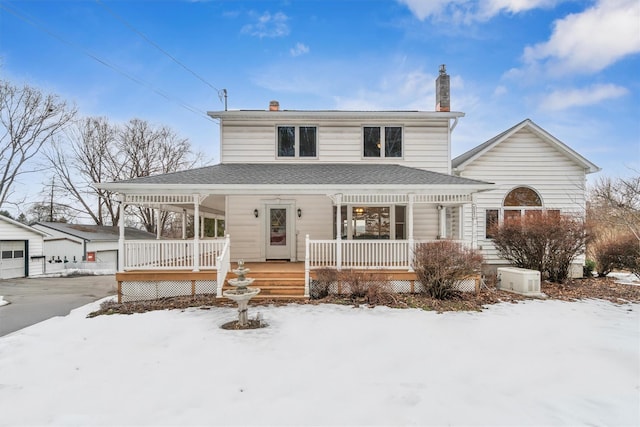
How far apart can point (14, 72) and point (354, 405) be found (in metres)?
28.3

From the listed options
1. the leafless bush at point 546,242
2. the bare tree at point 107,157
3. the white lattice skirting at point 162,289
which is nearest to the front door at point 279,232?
the white lattice skirting at point 162,289

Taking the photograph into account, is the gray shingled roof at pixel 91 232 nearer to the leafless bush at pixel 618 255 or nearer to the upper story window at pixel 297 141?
the upper story window at pixel 297 141

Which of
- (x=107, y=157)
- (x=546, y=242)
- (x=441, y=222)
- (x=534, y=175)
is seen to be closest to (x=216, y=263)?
(x=441, y=222)

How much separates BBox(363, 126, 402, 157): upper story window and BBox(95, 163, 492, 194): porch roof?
1177 millimetres

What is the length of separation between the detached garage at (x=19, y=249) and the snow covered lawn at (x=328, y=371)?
15048 mm

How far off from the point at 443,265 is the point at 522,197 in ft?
20.4

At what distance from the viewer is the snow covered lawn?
3.23 meters

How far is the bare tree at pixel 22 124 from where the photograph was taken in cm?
2109

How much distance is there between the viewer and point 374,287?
7961 millimetres

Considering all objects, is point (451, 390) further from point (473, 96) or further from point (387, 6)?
point (473, 96)

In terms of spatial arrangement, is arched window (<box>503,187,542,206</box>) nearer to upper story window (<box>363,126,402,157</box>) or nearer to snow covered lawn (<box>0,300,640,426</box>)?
upper story window (<box>363,126,402,157</box>)

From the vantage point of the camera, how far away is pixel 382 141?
11.6 m

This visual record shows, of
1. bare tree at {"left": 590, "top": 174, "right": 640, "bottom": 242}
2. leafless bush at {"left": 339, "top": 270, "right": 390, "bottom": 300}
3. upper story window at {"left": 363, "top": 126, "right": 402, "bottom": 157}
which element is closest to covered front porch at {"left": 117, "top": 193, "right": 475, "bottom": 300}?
leafless bush at {"left": 339, "top": 270, "right": 390, "bottom": 300}

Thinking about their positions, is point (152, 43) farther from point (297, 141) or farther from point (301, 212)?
point (301, 212)
